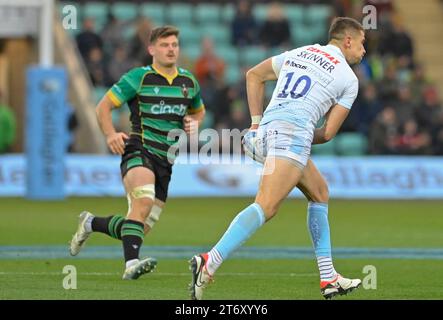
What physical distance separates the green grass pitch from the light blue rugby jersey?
1382 millimetres

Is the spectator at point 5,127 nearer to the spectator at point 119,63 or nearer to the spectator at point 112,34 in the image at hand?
the spectator at point 119,63

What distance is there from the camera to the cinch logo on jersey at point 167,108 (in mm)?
11312

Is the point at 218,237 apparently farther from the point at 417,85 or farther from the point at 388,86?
the point at 417,85

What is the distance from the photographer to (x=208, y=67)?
26328 millimetres

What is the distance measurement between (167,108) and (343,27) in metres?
2.15

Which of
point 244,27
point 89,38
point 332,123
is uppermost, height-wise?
point 244,27

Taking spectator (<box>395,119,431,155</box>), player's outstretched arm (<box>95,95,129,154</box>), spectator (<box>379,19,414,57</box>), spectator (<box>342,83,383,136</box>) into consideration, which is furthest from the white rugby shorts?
spectator (<box>379,19,414,57</box>)

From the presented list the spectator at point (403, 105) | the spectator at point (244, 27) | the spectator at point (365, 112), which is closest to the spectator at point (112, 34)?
the spectator at point (244, 27)

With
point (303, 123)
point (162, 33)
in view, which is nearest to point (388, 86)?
point (162, 33)

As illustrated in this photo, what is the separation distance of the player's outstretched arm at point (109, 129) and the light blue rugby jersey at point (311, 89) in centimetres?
161

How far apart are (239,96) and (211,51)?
117 centimetres

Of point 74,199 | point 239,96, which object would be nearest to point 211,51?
point 239,96

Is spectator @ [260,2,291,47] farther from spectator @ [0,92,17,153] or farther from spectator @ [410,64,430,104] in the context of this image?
spectator @ [0,92,17,153]
